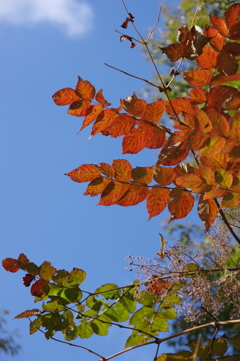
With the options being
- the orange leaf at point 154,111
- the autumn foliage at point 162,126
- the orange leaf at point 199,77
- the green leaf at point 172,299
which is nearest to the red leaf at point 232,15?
the autumn foliage at point 162,126

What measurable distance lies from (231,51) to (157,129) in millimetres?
217

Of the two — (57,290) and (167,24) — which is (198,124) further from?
(167,24)

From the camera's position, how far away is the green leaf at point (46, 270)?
0.89 metres

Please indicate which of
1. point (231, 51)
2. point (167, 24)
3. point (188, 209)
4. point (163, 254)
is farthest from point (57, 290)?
point (167, 24)

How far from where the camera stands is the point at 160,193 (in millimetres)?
829

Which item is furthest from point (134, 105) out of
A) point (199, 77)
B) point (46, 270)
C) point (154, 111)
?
point (46, 270)

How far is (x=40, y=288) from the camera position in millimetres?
894

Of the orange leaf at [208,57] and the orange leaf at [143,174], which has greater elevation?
the orange leaf at [208,57]

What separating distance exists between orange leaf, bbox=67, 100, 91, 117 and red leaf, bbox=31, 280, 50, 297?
377 millimetres

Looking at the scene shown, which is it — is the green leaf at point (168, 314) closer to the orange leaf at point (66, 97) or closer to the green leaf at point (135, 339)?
the green leaf at point (135, 339)

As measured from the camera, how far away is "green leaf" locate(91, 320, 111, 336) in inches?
37.0

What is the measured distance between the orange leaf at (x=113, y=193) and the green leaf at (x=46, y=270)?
0.64 ft

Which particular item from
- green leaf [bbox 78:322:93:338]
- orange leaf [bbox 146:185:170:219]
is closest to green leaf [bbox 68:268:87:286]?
green leaf [bbox 78:322:93:338]

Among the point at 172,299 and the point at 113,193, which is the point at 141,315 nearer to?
the point at 172,299
